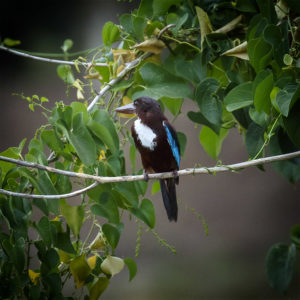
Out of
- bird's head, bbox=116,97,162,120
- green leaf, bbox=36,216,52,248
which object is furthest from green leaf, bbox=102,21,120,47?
green leaf, bbox=36,216,52,248

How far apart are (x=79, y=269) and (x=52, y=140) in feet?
1.00

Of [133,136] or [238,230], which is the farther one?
[238,230]

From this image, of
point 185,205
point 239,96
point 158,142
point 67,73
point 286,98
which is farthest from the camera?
point 185,205

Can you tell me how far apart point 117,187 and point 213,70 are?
13.9 inches

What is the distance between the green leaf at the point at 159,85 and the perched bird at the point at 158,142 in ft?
0.17

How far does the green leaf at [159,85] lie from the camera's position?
1.09m

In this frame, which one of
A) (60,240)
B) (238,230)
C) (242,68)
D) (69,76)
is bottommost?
(238,230)

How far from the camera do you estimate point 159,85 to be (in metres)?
1.11

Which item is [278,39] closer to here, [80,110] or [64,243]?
[80,110]

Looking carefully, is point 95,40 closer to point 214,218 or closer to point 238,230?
point 214,218

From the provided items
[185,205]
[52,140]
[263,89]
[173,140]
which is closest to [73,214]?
[52,140]

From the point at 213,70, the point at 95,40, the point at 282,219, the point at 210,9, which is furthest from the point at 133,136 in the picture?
the point at 282,219

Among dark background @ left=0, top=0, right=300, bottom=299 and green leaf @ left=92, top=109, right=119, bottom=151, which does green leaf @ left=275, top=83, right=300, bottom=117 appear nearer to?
green leaf @ left=92, top=109, right=119, bottom=151

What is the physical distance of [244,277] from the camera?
215 cm
